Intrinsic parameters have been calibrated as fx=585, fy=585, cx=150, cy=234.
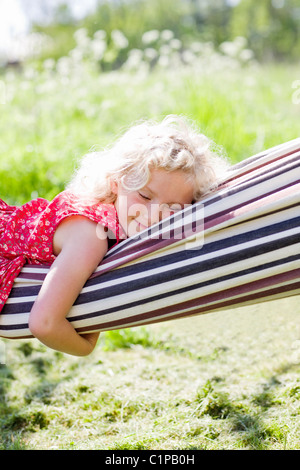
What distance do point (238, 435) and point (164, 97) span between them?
3.89 m

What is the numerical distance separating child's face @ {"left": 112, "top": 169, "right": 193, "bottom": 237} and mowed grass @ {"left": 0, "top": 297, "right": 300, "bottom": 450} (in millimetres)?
780

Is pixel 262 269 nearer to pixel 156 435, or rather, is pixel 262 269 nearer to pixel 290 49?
pixel 156 435

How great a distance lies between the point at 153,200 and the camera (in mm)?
1634

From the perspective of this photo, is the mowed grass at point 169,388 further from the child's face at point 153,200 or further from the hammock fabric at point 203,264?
the child's face at point 153,200

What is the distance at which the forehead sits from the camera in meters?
1.64

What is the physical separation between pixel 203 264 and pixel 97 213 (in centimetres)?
34

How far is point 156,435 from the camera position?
200 centimetres

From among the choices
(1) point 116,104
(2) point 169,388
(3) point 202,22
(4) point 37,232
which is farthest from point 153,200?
(3) point 202,22

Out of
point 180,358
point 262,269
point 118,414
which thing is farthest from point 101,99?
point 262,269

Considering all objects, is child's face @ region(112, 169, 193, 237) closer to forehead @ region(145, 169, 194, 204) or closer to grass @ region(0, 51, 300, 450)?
forehead @ region(145, 169, 194, 204)

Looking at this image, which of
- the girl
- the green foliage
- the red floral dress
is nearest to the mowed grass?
the girl

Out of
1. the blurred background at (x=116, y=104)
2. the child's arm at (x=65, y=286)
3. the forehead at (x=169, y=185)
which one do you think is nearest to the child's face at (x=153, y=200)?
the forehead at (x=169, y=185)

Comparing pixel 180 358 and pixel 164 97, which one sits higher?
pixel 164 97

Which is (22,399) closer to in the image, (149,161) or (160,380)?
(160,380)
